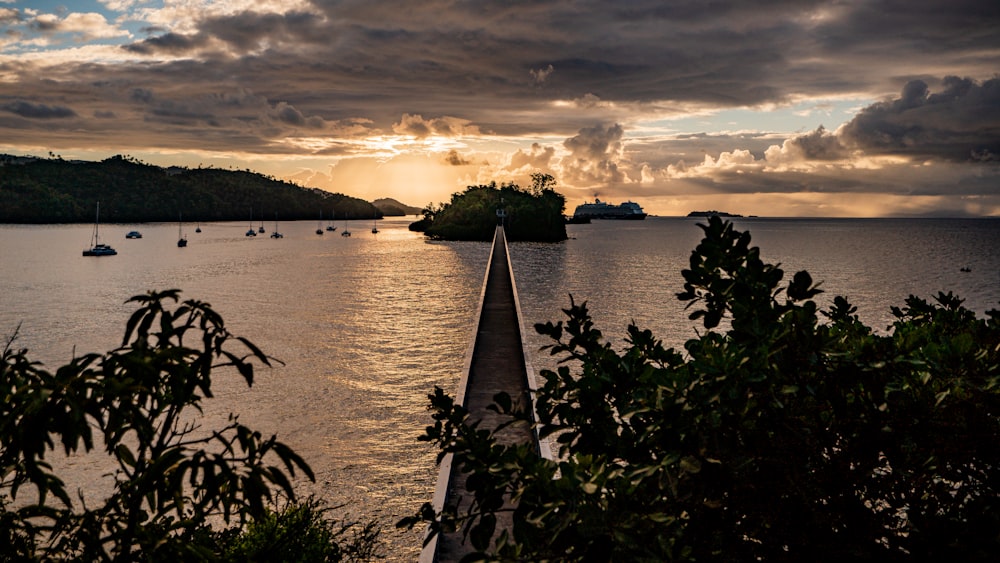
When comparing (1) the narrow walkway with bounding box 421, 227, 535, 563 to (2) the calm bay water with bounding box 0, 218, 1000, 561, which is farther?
(2) the calm bay water with bounding box 0, 218, 1000, 561

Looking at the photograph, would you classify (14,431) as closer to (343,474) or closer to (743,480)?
(743,480)

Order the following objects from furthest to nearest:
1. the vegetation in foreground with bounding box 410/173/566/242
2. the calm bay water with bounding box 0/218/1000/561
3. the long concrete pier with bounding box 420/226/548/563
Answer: the vegetation in foreground with bounding box 410/173/566/242
the calm bay water with bounding box 0/218/1000/561
the long concrete pier with bounding box 420/226/548/563

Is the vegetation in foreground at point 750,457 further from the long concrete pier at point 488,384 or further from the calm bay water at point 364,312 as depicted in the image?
the calm bay water at point 364,312

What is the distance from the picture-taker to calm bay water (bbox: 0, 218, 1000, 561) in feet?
63.3

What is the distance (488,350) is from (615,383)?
16.0 meters

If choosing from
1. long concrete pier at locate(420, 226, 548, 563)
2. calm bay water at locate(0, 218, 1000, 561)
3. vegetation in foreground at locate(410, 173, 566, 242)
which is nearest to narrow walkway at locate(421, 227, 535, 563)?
long concrete pier at locate(420, 226, 548, 563)

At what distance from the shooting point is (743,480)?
105 inches

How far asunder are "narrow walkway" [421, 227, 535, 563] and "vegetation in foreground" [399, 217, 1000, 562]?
3.51 ft

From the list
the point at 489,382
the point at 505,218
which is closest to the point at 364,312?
the point at 489,382

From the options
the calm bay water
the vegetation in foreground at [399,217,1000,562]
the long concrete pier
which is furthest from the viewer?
the calm bay water

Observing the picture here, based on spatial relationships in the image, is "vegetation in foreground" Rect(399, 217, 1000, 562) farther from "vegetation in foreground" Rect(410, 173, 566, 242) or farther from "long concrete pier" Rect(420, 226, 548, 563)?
"vegetation in foreground" Rect(410, 173, 566, 242)

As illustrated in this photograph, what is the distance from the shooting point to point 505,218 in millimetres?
146625

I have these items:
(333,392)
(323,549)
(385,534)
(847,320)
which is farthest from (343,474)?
(847,320)

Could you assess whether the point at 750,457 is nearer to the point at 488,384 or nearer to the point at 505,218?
the point at 488,384
